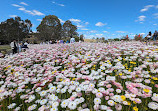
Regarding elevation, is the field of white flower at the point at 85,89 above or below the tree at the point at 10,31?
below

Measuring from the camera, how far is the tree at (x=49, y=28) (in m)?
40.8

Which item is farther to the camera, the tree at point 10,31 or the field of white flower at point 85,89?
the tree at point 10,31

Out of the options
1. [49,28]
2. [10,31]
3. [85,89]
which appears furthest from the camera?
[10,31]

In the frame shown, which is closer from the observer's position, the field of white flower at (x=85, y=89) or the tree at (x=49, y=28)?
the field of white flower at (x=85, y=89)

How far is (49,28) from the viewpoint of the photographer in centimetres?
4103

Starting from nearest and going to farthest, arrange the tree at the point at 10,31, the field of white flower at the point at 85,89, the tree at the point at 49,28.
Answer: the field of white flower at the point at 85,89
the tree at the point at 49,28
the tree at the point at 10,31

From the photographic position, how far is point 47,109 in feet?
5.56

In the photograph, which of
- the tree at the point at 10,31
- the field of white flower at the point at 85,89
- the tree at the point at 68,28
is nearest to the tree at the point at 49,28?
the tree at the point at 68,28

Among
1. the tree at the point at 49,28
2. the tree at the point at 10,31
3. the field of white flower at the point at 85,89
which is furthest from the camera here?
the tree at the point at 10,31

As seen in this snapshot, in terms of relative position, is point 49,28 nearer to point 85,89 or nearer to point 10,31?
point 10,31

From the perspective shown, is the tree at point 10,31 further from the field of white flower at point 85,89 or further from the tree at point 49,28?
the field of white flower at point 85,89

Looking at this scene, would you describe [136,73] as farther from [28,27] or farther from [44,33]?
[28,27]

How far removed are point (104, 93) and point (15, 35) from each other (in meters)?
53.9

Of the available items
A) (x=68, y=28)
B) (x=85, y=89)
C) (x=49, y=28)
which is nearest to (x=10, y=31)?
(x=49, y=28)
